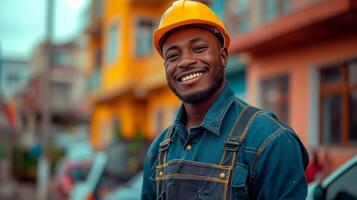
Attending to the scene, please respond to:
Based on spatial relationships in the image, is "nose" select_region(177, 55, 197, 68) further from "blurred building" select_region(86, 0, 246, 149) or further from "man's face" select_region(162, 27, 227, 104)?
"blurred building" select_region(86, 0, 246, 149)

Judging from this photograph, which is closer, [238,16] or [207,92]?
[207,92]

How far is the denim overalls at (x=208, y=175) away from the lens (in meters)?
2.08

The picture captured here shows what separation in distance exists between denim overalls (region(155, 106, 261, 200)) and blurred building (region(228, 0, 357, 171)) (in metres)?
5.89

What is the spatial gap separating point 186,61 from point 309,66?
7.78 meters

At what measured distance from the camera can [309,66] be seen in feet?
31.9

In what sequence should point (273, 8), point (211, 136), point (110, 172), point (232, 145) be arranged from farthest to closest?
point (273, 8) < point (110, 172) < point (211, 136) < point (232, 145)

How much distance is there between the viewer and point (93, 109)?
2366cm

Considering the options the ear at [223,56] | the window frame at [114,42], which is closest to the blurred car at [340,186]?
the ear at [223,56]

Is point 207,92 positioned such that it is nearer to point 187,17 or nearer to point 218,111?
point 218,111

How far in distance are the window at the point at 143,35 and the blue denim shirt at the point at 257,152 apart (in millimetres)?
16771

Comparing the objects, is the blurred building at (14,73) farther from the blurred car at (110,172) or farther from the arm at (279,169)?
the arm at (279,169)

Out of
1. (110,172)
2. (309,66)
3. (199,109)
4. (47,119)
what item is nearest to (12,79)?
(47,119)

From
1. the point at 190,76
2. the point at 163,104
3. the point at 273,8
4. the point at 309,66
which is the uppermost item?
the point at 273,8

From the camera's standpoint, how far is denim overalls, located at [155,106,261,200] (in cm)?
208
